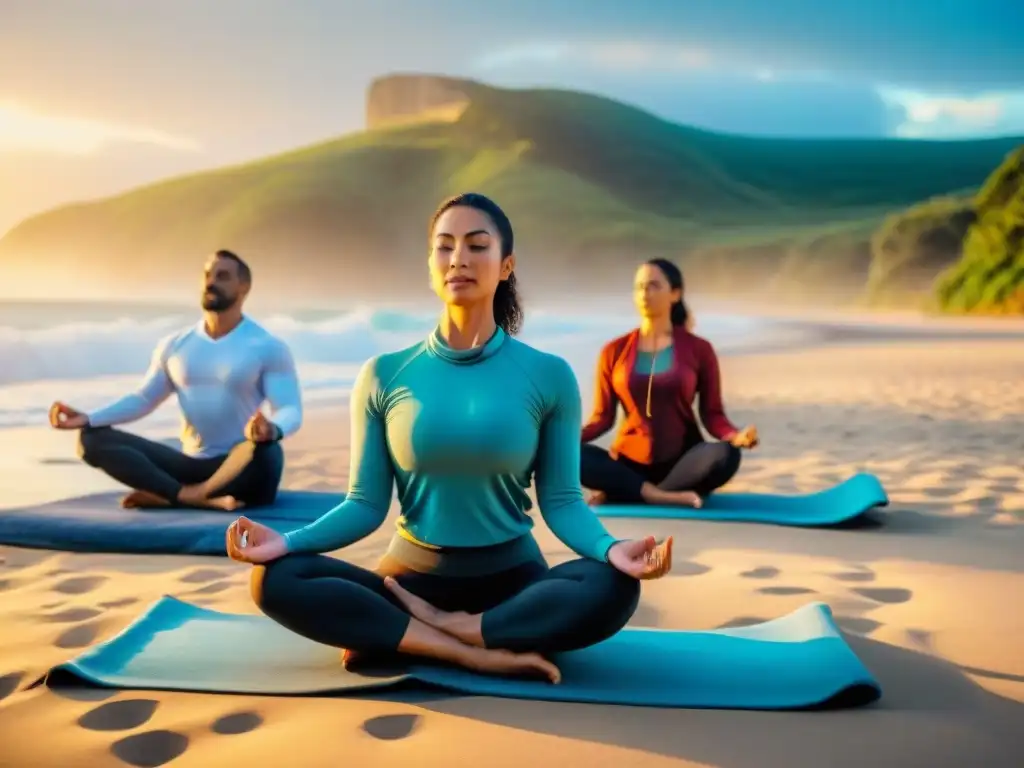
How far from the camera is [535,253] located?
91312mm

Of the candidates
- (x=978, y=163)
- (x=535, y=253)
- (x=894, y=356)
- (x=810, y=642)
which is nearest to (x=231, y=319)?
(x=810, y=642)

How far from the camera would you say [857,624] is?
331cm

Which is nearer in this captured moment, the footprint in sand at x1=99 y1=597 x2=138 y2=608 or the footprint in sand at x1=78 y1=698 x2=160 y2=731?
the footprint in sand at x1=78 y1=698 x2=160 y2=731

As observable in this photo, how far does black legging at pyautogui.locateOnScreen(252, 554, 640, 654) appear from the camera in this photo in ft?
8.25

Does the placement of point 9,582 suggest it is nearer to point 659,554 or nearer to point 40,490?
point 40,490

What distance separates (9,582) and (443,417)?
2.16m

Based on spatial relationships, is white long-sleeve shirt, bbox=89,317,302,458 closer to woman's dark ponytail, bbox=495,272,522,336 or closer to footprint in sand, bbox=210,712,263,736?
woman's dark ponytail, bbox=495,272,522,336

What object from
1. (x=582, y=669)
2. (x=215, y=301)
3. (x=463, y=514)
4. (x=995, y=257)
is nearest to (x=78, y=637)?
(x=463, y=514)

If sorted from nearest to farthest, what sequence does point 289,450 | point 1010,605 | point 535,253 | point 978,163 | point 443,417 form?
point 443,417 < point 1010,605 < point 289,450 < point 535,253 < point 978,163

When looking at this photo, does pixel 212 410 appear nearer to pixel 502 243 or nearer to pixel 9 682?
pixel 9 682

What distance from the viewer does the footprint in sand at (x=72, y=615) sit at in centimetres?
332

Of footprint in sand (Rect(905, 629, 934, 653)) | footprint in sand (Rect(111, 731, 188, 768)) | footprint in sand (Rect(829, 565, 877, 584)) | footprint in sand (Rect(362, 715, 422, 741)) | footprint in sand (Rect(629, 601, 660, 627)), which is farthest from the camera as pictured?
footprint in sand (Rect(829, 565, 877, 584))

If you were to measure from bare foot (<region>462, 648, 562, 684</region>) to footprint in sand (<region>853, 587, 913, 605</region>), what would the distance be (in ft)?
4.91

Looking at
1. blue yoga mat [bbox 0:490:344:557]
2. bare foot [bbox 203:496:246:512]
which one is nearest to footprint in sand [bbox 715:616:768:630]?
blue yoga mat [bbox 0:490:344:557]
